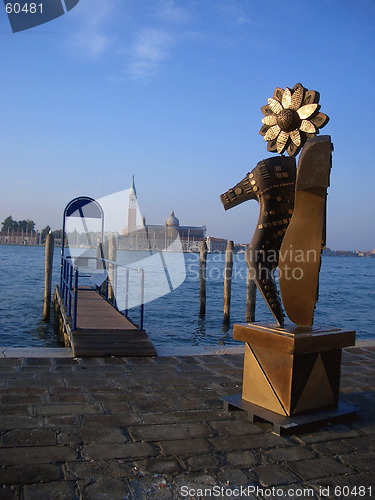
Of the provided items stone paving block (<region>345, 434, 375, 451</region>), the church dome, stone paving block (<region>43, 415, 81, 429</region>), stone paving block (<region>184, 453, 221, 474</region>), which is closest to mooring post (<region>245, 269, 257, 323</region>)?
stone paving block (<region>345, 434, 375, 451</region>)

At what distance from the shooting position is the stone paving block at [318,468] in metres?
2.64

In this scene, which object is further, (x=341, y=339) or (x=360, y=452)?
(x=341, y=339)

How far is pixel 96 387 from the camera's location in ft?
13.6

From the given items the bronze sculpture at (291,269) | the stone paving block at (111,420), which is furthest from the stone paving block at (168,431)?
the bronze sculpture at (291,269)

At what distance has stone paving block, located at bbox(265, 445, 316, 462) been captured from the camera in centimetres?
284

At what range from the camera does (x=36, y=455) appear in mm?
2699

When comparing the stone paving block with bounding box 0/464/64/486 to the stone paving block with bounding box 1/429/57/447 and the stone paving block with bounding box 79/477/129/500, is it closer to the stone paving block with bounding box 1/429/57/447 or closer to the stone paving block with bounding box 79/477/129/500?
the stone paving block with bounding box 79/477/129/500

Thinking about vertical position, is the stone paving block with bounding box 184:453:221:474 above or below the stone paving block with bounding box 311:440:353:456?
above

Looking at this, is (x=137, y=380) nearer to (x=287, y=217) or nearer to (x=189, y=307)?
(x=287, y=217)

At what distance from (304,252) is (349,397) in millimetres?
1592

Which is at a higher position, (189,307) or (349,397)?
(349,397)

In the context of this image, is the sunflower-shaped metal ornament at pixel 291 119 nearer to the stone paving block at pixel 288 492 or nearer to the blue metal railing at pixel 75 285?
the stone paving block at pixel 288 492

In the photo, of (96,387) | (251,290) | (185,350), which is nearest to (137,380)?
(96,387)

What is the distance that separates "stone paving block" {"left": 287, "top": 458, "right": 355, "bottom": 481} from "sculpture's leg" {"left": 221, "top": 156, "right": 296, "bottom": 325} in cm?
121
